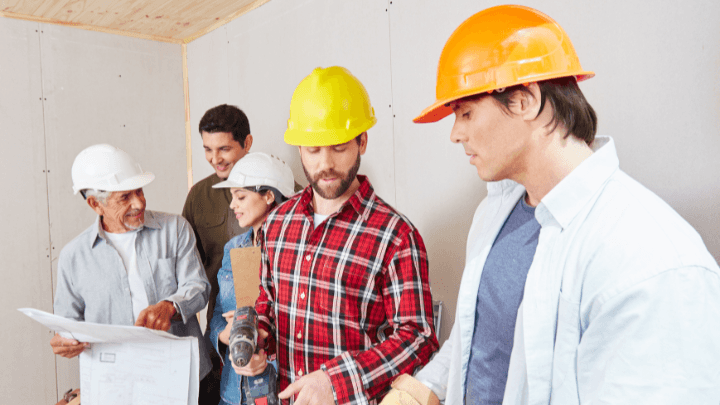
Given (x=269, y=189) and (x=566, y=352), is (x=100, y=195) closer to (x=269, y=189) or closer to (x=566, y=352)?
(x=269, y=189)

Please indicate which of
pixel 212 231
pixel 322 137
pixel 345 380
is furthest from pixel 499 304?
pixel 212 231

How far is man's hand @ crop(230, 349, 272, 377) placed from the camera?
131 cm

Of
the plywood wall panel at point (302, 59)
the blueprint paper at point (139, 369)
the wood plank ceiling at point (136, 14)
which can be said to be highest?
the wood plank ceiling at point (136, 14)

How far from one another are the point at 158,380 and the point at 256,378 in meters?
0.60

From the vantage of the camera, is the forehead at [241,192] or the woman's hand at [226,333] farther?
the forehead at [241,192]

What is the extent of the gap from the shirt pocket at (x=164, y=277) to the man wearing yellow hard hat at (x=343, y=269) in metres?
0.72

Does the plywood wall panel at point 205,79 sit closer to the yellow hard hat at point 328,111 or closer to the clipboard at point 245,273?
the clipboard at point 245,273

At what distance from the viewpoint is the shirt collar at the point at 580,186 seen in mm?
768

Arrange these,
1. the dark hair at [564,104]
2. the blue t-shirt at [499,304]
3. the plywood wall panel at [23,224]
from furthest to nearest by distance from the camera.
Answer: the plywood wall panel at [23,224]
the blue t-shirt at [499,304]
the dark hair at [564,104]

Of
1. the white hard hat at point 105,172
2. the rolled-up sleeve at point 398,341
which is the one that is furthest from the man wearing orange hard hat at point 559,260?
the white hard hat at point 105,172

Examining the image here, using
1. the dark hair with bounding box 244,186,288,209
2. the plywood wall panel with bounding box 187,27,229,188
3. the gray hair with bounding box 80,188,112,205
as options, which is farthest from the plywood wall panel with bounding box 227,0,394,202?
the gray hair with bounding box 80,188,112,205

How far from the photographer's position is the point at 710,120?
46.4 inches

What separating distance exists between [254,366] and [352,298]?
35cm

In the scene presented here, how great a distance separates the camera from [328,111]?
1331 mm
